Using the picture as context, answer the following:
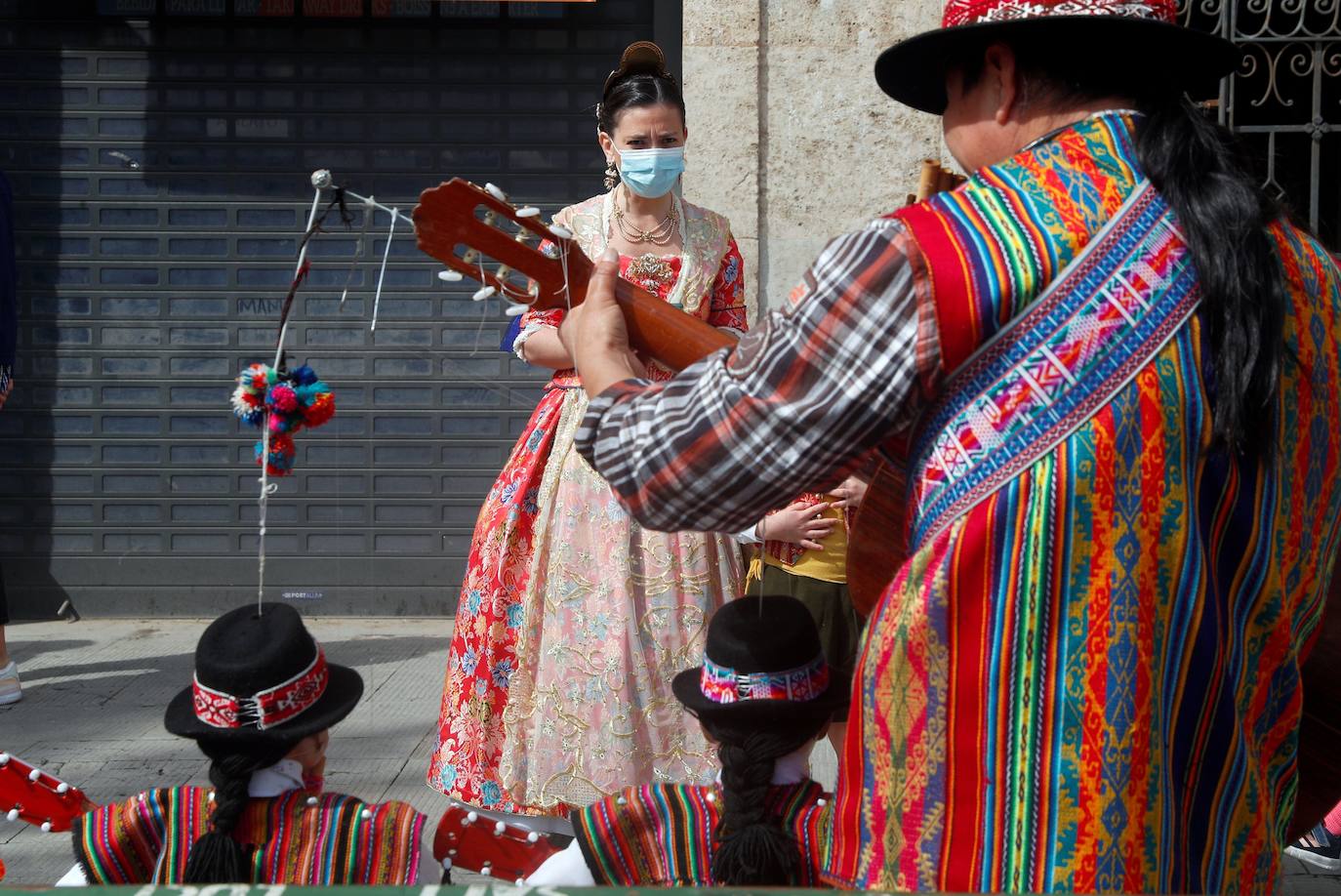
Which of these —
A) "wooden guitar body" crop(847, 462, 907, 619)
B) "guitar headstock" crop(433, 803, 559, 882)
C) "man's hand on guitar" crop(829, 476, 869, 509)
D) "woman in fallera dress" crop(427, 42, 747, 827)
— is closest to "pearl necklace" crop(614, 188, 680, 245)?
"woman in fallera dress" crop(427, 42, 747, 827)

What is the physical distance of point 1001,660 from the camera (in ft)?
4.93

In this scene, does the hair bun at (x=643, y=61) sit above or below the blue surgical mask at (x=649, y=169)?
above

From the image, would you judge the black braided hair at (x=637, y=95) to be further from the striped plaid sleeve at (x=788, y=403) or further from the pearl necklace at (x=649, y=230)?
the striped plaid sleeve at (x=788, y=403)

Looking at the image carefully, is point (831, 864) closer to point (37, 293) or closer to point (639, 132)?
point (639, 132)

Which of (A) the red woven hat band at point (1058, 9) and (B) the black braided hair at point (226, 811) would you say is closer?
(A) the red woven hat band at point (1058, 9)

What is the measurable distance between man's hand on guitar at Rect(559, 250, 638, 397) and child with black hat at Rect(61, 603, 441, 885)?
0.86 metres

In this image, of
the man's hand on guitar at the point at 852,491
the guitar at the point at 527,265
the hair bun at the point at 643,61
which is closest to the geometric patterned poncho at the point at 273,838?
the guitar at the point at 527,265

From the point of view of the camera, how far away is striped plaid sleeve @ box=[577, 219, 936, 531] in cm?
147

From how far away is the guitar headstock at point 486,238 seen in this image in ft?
6.57

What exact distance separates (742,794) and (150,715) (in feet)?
12.9

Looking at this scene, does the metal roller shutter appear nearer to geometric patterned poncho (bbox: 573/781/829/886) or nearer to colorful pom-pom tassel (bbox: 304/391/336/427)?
colorful pom-pom tassel (bbox: 304/391/336/427)

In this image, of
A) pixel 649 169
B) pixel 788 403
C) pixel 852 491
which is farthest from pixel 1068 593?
pixel 649 169

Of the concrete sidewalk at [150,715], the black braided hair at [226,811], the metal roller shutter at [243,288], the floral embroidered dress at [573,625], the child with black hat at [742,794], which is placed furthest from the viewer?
the metal roller shutter at [243,288]

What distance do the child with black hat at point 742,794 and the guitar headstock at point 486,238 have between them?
2.06 feet
